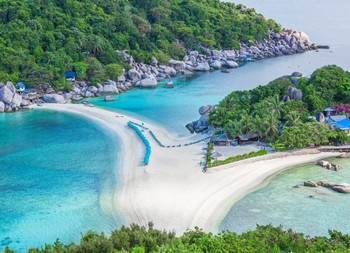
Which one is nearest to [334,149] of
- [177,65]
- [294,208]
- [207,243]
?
[294,208]

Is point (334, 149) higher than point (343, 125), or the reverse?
point (343, 125)

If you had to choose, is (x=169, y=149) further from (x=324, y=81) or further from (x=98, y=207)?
(x=324, y=81)

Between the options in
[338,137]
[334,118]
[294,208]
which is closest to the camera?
[294,208]

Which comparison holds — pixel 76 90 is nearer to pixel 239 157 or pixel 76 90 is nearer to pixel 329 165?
pixel 239 157

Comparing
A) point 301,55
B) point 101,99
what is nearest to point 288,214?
point 101,99

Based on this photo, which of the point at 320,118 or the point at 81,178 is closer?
the point at 81,178

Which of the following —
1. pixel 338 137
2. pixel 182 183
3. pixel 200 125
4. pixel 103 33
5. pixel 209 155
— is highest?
pixel 103 33

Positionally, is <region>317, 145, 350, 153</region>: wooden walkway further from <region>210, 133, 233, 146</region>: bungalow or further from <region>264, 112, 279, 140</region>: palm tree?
<region>210, 133, 233, 146</region>: bungalow
